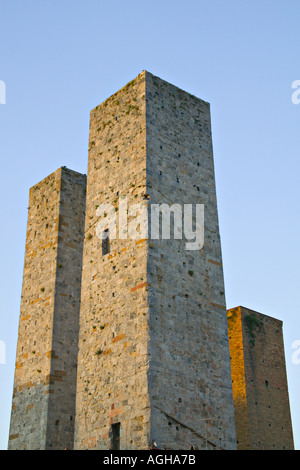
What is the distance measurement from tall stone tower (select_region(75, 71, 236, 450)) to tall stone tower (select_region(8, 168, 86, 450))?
95.5 inches

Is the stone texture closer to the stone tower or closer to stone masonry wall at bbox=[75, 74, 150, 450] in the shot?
stone masonry wall at bbox=[75, 74, 150, 450]

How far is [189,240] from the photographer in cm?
2038

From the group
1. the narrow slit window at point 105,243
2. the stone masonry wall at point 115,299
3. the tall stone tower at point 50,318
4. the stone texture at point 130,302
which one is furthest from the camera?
the tall stone tower at point 50,318

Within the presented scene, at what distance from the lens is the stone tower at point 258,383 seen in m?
26.6

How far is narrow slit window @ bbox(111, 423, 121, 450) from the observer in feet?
58.5
